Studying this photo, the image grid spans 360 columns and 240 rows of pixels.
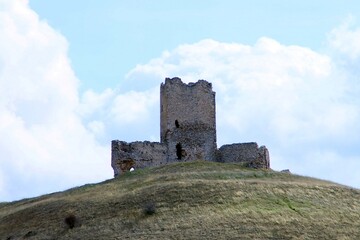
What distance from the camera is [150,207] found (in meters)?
42.9

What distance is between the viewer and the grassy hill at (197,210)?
1572 inches

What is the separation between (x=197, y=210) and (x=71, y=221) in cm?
670

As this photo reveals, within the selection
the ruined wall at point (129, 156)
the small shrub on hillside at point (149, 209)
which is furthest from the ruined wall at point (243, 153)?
the small shrub on hillside at point (149, 209)

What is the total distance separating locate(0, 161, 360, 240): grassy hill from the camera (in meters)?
39.9

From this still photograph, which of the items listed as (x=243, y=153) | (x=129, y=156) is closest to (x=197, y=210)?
(x=129, y=156)

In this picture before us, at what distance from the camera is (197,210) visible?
42.5m

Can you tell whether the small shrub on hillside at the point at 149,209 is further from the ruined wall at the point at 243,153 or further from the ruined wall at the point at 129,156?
the ruined wall at the point at 129,156

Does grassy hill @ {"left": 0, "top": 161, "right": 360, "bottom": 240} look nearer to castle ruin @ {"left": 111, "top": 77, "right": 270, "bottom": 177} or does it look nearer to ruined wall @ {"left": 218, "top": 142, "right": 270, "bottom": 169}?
ruined wall @ {"left": 218, "top": 142, "right": 270, "bottom": 169}

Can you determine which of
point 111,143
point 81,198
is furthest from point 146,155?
point 81,198

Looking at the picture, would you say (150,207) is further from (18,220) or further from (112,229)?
(18,220)

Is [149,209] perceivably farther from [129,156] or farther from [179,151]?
[179,151]

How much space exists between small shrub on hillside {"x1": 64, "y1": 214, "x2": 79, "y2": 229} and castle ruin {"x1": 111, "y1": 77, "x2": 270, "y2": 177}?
1653 centimetres

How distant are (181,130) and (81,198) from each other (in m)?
14.8

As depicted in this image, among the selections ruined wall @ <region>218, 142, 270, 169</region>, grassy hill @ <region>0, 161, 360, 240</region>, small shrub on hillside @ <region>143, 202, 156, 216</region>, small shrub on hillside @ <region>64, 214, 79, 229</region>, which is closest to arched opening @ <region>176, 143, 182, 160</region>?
ruined wall @ <region>218, 142, 270, 169</region>
